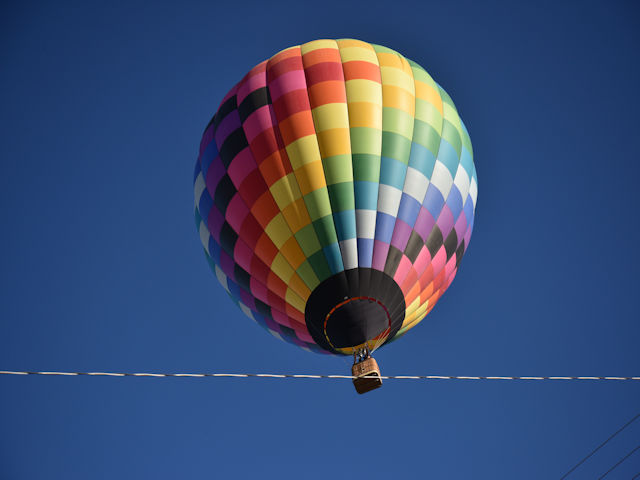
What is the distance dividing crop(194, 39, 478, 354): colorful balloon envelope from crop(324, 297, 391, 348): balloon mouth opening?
1 cm

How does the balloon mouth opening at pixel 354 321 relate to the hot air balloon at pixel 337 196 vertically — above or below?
below

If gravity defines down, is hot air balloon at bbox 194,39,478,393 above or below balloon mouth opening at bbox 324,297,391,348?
above

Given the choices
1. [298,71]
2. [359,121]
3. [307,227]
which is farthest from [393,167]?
[298,71]

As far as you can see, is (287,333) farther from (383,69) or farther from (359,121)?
(383,69)

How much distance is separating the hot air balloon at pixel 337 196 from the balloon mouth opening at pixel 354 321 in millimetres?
13

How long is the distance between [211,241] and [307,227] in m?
1.95

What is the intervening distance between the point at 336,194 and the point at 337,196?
0.10 feet

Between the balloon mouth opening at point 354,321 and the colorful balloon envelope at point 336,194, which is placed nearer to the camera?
the balloon mouth opening at point 354,321

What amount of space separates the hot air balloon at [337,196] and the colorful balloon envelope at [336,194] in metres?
0.02

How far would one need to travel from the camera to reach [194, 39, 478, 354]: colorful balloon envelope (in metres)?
7.49

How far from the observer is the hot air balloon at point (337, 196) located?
7.47m

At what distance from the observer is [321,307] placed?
291 inches

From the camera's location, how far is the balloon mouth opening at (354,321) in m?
7.28

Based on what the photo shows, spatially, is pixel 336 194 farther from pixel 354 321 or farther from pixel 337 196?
pixel 354 321
